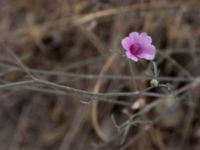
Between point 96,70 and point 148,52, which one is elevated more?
point 96,70

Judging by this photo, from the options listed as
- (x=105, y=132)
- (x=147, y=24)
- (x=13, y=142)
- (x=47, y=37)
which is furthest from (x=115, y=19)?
(x=13, y=142)


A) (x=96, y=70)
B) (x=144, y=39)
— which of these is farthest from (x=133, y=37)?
(x=96, y=70)

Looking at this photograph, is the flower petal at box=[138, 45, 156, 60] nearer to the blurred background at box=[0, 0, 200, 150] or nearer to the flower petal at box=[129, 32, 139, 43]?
the flower petal at box=[129, 32, 139, 43]

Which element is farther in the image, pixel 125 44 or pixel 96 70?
pixel 96 70

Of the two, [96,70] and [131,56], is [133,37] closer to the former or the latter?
[131,56]

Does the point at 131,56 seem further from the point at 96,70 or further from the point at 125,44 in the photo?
the point at 96,70
